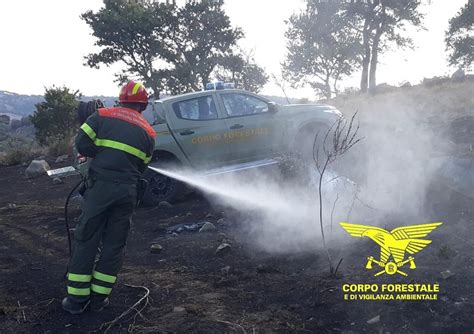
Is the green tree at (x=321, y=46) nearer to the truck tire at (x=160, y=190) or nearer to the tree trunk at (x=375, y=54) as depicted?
the tree trunk at (x=375, y=54)

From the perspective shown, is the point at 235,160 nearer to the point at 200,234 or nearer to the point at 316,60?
the point at 200,234

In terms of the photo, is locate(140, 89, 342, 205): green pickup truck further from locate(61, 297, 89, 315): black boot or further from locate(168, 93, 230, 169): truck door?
locate(61, 297, 89, 315): black boot

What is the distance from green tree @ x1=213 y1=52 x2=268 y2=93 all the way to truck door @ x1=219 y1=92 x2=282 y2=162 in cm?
1671

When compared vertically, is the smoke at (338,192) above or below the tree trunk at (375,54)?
below

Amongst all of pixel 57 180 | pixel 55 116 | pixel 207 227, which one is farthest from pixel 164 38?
pixel 207 227

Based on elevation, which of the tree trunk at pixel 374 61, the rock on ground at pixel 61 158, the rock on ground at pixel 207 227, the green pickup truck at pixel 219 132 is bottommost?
the rock on ground at pixel 61 158

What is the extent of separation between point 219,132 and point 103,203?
4.48 m

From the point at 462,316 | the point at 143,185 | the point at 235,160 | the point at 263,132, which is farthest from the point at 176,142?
the point at 462,316

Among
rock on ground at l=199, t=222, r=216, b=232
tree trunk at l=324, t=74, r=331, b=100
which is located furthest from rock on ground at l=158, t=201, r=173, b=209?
tree trunk at l=324, t=74, r=331, b=100

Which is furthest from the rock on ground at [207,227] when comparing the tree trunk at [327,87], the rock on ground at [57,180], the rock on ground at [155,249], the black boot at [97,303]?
the tree trunk at [327,87]

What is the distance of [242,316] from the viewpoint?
139 inches

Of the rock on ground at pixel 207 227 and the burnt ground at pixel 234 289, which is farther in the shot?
the rock on ground at pixel 207 227

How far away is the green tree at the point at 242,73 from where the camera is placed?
24.7 meters

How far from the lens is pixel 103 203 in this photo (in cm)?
376
